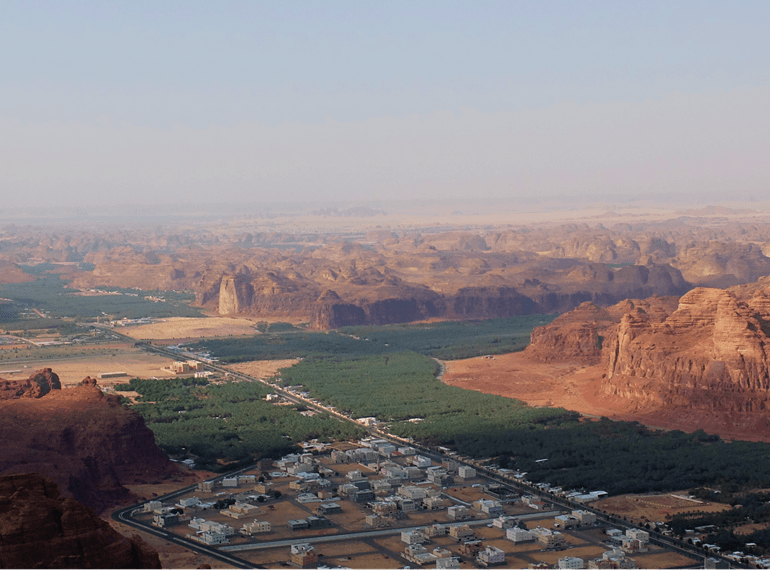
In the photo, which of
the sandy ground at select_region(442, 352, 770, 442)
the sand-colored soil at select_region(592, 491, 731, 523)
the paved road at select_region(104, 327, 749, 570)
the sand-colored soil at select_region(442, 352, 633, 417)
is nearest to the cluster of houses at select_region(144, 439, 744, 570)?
the paved road at select_region(104, 327, 749, 570)

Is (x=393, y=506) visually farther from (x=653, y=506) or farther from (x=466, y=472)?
(x=653, y=506)

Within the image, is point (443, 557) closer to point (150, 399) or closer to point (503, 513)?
point (503, 513)

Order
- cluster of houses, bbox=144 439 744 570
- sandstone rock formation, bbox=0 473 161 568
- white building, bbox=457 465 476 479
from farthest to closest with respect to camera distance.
→ white building, bbox=457 465 476 479
cluster of houses, bbox=144 439 744 570
sandstone rock formation, bbox=0 473 161 568

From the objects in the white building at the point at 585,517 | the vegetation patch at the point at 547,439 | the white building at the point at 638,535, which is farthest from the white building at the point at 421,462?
the white building at the point at 638,535

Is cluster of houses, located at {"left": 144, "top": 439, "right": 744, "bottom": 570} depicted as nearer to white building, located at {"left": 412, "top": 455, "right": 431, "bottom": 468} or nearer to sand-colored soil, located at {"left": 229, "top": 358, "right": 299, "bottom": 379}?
white building, located at {"left": 412, "top": 455, "right": 431, "bottom": 468}

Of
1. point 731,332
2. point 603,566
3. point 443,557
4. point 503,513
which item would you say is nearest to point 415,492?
point 503,513

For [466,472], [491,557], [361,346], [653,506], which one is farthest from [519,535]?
[361,346]
